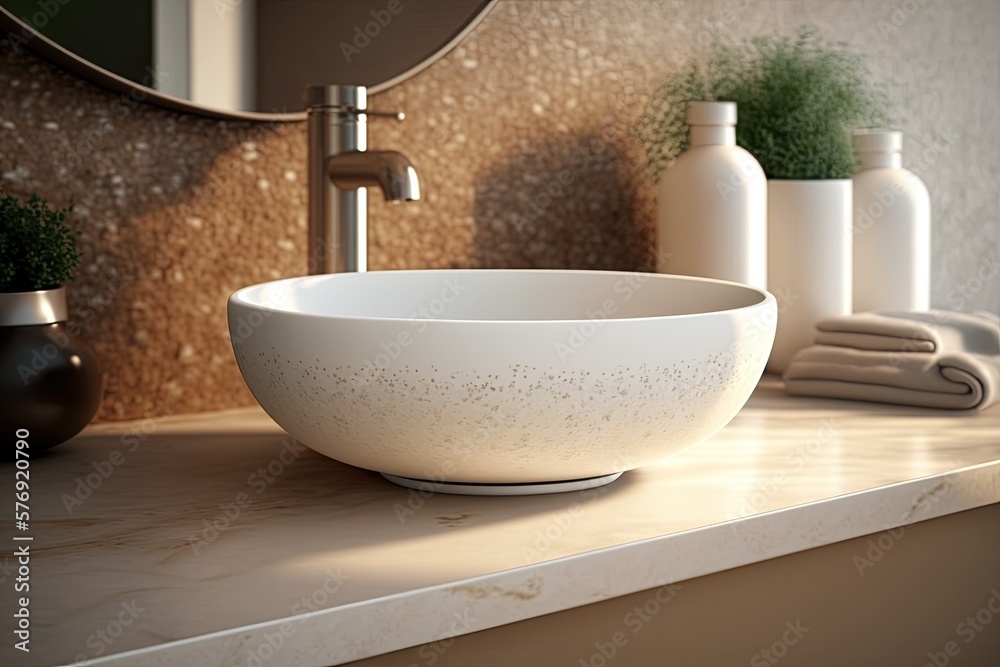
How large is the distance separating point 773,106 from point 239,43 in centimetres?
72

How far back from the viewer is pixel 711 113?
1.31m

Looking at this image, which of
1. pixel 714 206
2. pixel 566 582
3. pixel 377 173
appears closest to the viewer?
pixel 566 582

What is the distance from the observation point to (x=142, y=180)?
3.54 feet

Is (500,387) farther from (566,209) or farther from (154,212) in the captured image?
(566,209)

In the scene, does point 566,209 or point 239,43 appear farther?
point 566,209

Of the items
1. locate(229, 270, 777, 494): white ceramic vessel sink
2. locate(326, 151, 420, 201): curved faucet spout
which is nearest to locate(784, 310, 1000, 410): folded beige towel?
locate(229, 270, 777, 494): white ceramic vessel sink

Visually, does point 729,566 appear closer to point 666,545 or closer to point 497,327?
point 666,545

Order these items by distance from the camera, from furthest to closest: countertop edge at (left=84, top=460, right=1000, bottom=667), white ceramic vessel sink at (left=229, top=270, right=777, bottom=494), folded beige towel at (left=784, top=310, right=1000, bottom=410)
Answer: folded beige towel at (left=784, top=310, right=1000, bottom=410) → white ceramic vessel sink at (left=229, top=270, right=777, bottom=494) → countertop edge at (left=84, top=460, right=1000, bottom=667)

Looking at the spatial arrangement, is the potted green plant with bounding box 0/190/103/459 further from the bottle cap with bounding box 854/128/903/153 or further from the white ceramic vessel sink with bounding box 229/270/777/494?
the bottle cap with bounding box 854/128/903/153

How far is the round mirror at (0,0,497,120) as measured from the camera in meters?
0.98

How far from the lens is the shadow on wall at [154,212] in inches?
40.1

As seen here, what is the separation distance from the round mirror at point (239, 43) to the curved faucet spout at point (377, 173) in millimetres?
115

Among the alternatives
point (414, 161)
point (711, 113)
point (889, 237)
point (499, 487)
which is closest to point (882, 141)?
point (889, 237)

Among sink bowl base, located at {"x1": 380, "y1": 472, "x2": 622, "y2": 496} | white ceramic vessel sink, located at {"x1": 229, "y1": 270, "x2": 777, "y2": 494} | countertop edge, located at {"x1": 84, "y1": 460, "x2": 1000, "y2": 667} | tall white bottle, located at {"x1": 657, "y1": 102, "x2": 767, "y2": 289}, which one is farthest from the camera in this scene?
tall white bottle, located at {"x1": 657, "y1": 102, "x2": 767, "y2": 289}
